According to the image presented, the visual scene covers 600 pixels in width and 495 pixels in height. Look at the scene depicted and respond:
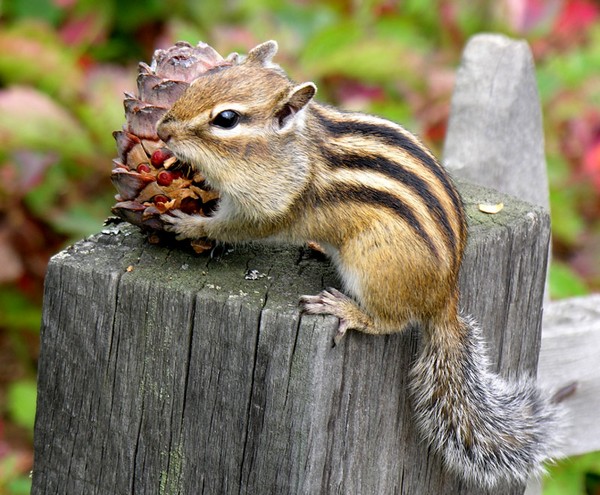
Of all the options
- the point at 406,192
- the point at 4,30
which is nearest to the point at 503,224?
the point at 406,192

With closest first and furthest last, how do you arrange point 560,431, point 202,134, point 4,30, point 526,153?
point 202,134
point 560,431
point 526,153
point 4,30

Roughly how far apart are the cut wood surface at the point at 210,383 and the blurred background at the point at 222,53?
1205mm

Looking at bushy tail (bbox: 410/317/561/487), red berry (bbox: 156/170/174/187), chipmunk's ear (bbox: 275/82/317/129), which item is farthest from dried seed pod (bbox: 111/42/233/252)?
bushy tail (bbox: 410/317/561/487)

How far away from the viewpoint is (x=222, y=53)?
11.0 ft

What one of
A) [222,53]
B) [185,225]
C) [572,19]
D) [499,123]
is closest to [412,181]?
[185,225]

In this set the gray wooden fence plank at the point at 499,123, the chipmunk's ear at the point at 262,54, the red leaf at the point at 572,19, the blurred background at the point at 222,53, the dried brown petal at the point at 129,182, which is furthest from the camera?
the red leaf at the point at 572,19

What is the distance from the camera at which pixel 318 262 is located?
2.06 m

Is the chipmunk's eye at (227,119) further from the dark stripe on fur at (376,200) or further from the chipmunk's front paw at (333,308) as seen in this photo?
the chipmunk's front paw at (333,308)

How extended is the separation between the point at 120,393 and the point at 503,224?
0.89 m

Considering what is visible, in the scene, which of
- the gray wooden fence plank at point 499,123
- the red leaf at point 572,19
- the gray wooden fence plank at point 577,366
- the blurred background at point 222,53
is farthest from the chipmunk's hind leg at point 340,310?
the red leaf at point 572,19

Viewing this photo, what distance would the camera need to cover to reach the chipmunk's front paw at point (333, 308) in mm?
1746

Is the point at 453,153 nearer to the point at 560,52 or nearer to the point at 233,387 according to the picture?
the point at 233,387

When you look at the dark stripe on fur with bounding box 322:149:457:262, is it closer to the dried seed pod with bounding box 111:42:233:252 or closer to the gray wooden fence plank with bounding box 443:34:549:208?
the dried seed pod with bounding box 111:42:233:252

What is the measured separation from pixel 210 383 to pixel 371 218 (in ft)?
1.59
